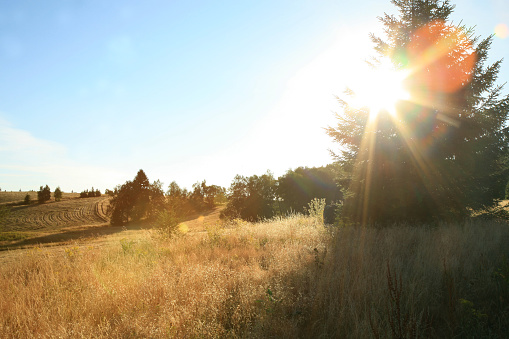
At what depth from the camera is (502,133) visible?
9078 mm

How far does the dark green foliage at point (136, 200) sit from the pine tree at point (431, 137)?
44651 millimetres

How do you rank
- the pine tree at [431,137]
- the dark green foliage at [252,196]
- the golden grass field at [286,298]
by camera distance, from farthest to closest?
the dark green foliage at [252,196]
the pine tree at [431,137]
the golden grass field at [286,298]

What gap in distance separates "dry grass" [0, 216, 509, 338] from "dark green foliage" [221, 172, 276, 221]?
35.9 meters

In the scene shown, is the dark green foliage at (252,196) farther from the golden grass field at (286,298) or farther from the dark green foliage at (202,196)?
the golden grass field at (286,298)

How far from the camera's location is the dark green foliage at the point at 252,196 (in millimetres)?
41531

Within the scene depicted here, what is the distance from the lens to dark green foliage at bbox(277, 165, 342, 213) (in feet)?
127

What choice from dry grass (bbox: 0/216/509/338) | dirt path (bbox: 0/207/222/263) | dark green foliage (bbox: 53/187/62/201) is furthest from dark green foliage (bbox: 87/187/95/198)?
dry grass (bbox: 0/216/509/338)

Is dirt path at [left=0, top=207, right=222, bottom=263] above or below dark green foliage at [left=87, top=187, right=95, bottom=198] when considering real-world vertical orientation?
below

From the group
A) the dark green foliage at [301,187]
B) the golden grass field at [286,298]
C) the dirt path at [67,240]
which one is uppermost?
the dark green foliage at [301,187]

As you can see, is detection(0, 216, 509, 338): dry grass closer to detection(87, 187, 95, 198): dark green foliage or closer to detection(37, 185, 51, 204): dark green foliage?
detection(37, 185, 51, 204): dark green foliage

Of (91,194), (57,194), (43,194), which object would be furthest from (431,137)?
(91,194)

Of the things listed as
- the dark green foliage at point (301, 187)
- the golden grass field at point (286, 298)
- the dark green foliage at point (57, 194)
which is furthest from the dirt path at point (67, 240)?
the dark green foliage at point (57, 194)

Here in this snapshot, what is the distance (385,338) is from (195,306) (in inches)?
90.4

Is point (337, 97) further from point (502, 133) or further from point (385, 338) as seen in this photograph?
point (385, 338)
